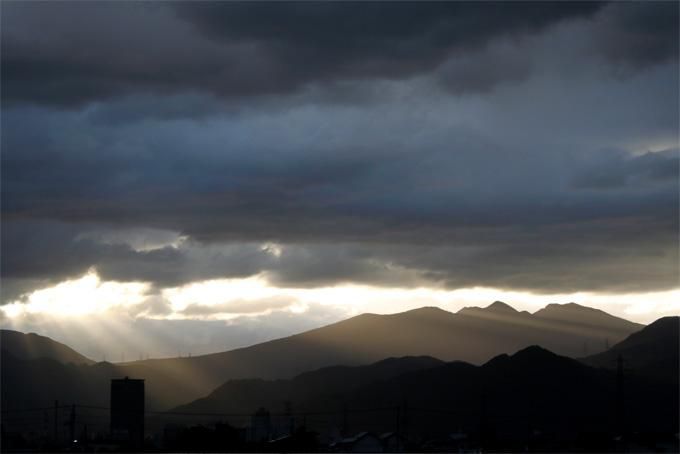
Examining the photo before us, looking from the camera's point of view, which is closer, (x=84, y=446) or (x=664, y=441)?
(x=664, y=441)

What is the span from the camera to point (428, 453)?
615 feet

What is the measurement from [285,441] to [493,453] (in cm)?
3840

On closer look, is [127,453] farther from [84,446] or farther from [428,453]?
[428,453]

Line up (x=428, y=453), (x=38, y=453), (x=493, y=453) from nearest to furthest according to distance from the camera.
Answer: (x=38, y=453)
(x=493, y=453)
(x=428, y=453)

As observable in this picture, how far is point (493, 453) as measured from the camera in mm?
176125

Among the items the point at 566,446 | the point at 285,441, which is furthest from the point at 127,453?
the point at 566,446

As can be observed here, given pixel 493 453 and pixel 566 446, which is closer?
pixel 493 453

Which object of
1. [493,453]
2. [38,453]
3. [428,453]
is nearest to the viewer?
[38,453]

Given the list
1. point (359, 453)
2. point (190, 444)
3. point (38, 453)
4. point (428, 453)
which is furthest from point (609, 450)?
point (38, 453)

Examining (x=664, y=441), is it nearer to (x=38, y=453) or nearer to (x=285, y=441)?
(x=285, y=441)

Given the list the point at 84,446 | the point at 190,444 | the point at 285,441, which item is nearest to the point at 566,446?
the point at 285,441

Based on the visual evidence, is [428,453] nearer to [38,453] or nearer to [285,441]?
[285,441]

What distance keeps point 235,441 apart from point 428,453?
32.9 metres

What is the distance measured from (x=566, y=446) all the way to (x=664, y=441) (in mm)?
20679
